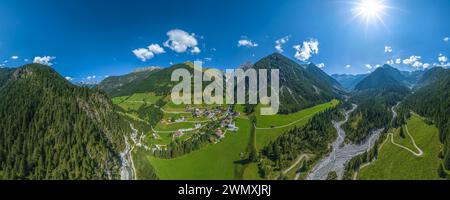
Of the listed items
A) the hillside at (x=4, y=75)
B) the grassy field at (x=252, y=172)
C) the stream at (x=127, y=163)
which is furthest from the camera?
the hillside at (x=4, y=75)

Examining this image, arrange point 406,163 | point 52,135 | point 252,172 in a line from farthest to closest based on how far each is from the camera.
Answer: point 52,135, point 406,163, point 252,172

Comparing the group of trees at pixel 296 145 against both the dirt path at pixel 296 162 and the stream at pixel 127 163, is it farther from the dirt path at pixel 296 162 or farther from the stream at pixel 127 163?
the stream at pixel 127 163

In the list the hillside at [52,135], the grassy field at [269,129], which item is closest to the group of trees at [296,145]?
the grassy field at [269,129]

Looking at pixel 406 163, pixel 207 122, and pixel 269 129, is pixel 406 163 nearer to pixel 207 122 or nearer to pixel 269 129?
pixel 269 129

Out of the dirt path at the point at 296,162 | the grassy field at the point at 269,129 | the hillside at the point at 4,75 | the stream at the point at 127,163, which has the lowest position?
the dirt path at the point at 296,162

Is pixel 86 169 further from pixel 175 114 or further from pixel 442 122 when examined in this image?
pixel 442 122

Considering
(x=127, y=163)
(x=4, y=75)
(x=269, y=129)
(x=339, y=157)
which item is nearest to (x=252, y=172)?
(x=127, y=163)

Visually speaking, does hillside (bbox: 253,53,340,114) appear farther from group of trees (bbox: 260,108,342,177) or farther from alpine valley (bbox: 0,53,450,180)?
alpine valley (bbox: 0,53,450,180)
